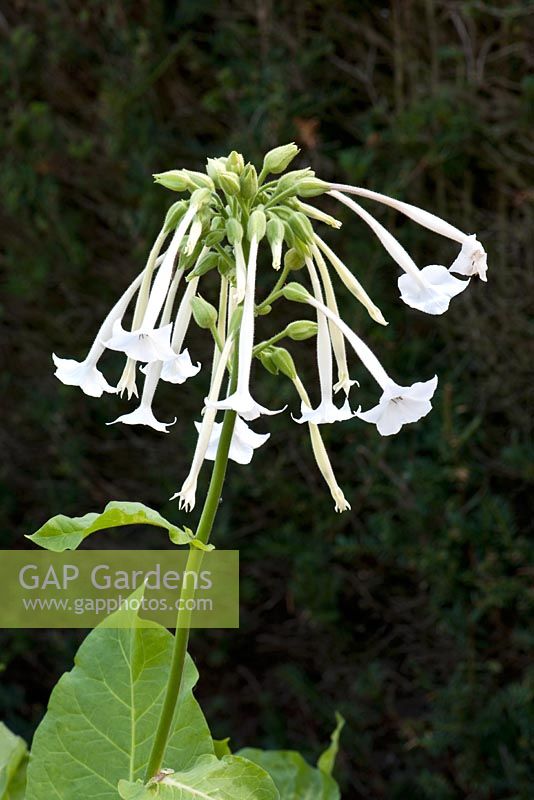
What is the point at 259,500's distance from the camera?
7.61 feet

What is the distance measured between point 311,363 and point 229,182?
53.0 inches

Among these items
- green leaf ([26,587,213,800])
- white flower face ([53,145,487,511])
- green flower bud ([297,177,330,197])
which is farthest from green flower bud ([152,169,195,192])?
green leaf ([26,587,213,800])

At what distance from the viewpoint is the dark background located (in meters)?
1.97

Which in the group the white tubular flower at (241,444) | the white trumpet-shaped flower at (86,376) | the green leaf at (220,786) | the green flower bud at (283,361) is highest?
the white trumpet-shaped flower at (86,376)

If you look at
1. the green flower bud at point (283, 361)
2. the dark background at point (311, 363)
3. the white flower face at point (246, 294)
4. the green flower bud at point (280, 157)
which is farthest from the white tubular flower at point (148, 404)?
the dark background at point (311, 363)

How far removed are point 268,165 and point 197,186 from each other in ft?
0.25

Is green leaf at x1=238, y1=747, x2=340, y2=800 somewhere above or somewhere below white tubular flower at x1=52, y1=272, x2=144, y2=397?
below

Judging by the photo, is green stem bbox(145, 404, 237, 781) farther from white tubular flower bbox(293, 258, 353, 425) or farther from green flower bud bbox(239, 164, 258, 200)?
green flower bud bbox(239, 164, 258, 200)

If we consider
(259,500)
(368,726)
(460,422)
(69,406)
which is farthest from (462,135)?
(368,726)

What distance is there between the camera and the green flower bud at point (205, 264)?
0.85 meters

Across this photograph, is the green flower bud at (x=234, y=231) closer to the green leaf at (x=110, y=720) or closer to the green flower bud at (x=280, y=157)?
the green flower bud at (x=280, y=157)

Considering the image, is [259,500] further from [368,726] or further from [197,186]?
[197,186]

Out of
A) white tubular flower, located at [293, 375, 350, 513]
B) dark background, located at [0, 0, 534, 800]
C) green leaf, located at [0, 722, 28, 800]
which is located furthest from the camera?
dark background, located at [0, 0, 534, 800]

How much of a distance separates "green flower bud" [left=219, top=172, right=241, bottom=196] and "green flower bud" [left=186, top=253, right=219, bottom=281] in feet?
0.20
